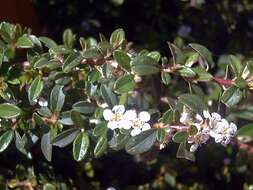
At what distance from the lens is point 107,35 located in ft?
8.37

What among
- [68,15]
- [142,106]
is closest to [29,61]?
[142,106]

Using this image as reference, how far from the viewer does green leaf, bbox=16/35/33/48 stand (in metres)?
1.56

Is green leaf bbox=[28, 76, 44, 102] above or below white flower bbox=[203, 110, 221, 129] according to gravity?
above

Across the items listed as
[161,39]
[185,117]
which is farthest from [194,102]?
[161,39]

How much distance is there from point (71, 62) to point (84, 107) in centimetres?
12

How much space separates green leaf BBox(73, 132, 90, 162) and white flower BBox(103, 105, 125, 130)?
0.08 metres

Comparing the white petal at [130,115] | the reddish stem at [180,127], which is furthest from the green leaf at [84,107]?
the reddish stem at [180,127]

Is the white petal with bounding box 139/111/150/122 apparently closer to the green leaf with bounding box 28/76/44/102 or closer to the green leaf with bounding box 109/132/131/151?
the green leaf with bounding box 109/132/131/151

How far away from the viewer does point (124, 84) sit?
1.48 metres

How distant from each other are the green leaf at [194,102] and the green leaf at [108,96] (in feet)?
0.54

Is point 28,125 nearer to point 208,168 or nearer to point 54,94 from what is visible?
point 54,94

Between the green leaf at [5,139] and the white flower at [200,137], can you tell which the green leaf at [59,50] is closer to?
the green leaf at [5,139]

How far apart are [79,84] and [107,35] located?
0.97m

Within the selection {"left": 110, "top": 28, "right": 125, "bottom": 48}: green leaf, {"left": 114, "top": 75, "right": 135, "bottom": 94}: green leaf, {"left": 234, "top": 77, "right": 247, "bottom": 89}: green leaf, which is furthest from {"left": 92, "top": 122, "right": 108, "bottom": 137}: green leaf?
{"left": 234, "top": 77, "right": 247, "bottom": 89}: green leaf
